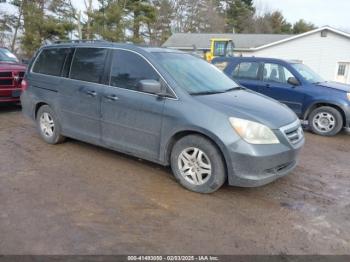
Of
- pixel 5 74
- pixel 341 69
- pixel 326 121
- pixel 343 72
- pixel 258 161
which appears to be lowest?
pixel 258 161

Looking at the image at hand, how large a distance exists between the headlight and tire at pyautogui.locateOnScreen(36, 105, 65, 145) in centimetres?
324

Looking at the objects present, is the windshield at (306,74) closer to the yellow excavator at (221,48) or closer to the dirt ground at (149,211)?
the dirt ground at (149,211)

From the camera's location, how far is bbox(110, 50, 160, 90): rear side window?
448 cm

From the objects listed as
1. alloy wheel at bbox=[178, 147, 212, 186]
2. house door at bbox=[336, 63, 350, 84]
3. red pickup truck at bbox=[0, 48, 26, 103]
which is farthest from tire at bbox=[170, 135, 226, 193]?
house door at bbox=[336, 63, 350, 84]

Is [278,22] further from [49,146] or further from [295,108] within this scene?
[49,146]

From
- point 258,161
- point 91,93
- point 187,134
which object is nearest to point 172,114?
point 187,134

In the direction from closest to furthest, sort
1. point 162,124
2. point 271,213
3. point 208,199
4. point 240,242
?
1. point 240,242
2. point 271,213
3. point 208,199
4. point 162,124

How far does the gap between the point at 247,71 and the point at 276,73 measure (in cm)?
76

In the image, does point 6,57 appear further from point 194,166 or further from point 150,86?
point 194,166

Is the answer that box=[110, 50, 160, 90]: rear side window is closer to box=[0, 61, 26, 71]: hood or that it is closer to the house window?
box=[0, 61, 26, 71]: hood

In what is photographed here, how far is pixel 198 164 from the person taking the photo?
4.07 m

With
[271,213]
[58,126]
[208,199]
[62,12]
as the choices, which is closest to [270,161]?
[271,213]

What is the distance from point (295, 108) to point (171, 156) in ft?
15.6

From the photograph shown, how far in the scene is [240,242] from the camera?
10.3ft
